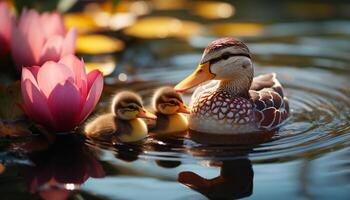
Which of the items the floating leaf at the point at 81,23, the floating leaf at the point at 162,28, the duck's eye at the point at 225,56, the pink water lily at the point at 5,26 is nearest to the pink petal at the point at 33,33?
Answer: the pink water lily at the point at 5,26

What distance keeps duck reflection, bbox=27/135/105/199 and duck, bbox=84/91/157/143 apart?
9cm

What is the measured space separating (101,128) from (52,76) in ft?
1.19

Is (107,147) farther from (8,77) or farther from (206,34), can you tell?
(206,34)

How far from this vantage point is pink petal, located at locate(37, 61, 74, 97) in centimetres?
304

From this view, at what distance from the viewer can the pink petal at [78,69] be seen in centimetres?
313

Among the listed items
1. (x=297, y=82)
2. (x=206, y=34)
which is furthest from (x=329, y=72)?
(x=206, y=34)

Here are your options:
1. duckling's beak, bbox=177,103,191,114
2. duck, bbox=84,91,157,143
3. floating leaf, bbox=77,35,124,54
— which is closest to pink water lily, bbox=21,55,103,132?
duck, bbox=84,91,157,143

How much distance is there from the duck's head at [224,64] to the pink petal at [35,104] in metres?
0.70

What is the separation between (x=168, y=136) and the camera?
3.33 m

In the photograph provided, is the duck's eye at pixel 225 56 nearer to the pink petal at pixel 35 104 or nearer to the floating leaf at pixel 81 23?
the pink petal at pixel 35 104

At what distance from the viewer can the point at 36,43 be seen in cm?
357

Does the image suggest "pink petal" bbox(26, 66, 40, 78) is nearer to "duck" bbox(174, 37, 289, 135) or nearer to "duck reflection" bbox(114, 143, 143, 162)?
"duck reflection" bbox(114, 143, 143, 162)

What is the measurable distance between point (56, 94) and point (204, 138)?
0.72 meters

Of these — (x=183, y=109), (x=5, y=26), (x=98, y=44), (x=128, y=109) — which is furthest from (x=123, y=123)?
(x=98, y=44)
